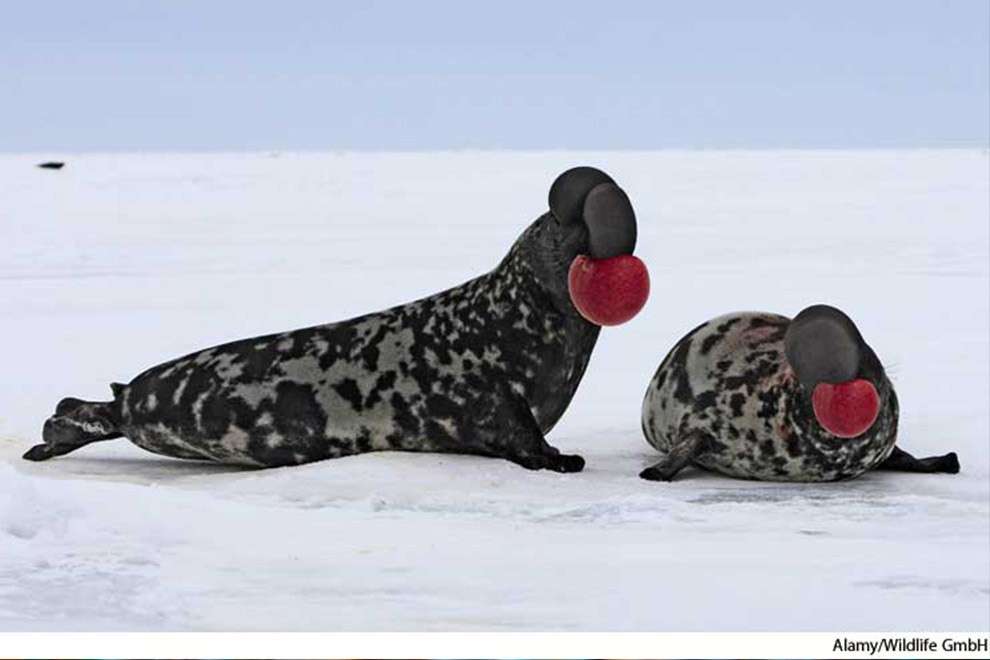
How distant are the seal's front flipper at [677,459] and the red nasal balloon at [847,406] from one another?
461mm

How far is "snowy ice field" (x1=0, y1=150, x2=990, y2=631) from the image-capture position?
3.88 meters

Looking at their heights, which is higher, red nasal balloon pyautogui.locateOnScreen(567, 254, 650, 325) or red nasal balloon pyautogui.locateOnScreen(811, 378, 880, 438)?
red nasal balloon pyautogui.locateOnScreen(567, 254, 650, 325)

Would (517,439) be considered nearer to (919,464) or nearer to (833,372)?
(833,372)

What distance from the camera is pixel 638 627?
3686 millimetres

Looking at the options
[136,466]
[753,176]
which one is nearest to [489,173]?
[753,176]

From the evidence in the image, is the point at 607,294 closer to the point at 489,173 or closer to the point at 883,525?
the point at 883,525

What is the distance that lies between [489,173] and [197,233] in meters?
10.9

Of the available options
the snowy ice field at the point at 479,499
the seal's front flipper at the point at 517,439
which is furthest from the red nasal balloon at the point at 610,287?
the snowy ice field at the point at 479,499

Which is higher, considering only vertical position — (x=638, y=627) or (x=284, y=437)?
(x=284, y=437)

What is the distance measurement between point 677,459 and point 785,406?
372 mm

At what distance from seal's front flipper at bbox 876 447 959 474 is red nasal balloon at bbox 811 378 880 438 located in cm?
56

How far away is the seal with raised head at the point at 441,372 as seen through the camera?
5406 mm

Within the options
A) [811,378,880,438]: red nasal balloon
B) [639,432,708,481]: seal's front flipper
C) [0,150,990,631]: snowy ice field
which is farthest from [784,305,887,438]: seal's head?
[639,432,708,481]: seal's front flipper

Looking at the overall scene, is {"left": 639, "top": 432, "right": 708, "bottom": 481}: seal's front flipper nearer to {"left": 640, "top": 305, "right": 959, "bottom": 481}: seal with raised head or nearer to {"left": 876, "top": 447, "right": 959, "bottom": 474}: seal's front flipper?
{"left": 640, "top": 305, "right": 959, "bottom": 481}: seal with raised head
